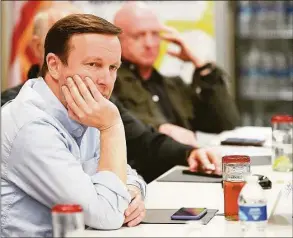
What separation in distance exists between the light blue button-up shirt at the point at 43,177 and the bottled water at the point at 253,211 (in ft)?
1.13

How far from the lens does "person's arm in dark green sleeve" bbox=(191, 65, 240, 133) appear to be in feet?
15.9

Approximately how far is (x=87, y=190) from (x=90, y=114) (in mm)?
234

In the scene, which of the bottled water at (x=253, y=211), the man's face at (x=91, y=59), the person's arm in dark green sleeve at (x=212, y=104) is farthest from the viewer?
the person's arm in dark green sleeve at (x=212, y=104)

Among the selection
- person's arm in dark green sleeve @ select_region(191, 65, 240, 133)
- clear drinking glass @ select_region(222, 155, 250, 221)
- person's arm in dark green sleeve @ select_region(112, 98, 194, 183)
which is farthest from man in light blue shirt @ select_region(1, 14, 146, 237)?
person's arm in dark green sleeve @ select_region(191, 65, 240, 133)

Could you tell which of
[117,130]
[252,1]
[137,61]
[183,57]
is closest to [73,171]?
[117,130]

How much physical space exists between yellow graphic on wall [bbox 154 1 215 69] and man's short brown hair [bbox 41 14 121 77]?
328cm

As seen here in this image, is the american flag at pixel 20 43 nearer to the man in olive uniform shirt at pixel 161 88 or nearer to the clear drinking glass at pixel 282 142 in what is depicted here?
the man in olive uniform shirt at pixel 161 88

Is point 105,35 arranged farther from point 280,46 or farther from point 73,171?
point 280,46

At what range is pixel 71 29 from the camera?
221 centimetres

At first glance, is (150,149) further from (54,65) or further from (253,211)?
(253,211)

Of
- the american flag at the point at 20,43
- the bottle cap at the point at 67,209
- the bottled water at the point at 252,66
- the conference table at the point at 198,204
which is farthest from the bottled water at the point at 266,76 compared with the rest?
the bottle cap at the point at 67,209

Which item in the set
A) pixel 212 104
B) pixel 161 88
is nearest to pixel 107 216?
pixel 161 88

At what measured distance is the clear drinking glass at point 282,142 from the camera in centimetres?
329

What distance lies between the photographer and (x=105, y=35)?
2232 millimetres
